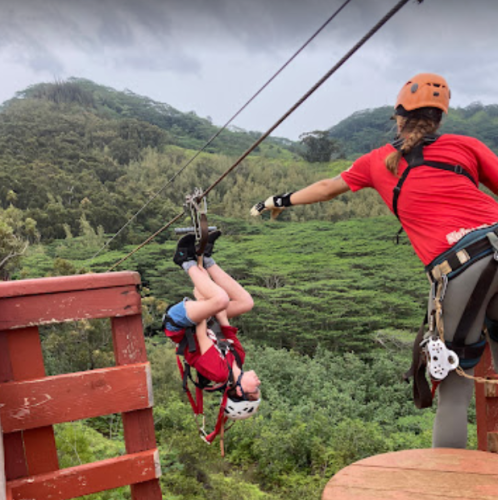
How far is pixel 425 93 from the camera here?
1742 millimetres

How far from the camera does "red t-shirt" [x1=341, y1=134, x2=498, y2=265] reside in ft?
5.57

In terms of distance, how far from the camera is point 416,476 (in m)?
1.48

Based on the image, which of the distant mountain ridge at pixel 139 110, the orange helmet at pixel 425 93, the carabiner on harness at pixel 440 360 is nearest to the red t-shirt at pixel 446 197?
the orange helmet at pixel 425 93

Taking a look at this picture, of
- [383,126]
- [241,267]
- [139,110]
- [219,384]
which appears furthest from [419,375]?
[383,126]

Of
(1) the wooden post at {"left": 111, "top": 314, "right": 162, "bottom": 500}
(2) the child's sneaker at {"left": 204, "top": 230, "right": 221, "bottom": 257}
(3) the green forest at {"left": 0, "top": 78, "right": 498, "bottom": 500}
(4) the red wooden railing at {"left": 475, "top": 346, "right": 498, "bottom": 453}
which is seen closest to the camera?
(1) the wooden post at {"left": 111, "top": 314, "right": 162, "bottom": 500}

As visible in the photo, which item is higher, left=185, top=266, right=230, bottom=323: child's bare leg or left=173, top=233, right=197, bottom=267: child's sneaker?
left=173, top=233, right=197, bottom=267: child's sneaker

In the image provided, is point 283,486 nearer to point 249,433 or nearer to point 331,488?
point 249,433

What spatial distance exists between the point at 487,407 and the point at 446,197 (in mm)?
1100

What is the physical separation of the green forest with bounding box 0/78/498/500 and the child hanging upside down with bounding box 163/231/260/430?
1.25m

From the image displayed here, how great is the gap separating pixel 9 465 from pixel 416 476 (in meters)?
1.19

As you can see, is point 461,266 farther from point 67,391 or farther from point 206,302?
point 67,391

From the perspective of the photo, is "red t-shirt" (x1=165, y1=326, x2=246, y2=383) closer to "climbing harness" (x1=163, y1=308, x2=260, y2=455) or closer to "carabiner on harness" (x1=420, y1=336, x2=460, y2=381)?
"climbing harness" (x1=163, y1=308, x2=260, y2=455)

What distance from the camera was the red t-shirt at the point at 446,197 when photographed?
1.70 metres

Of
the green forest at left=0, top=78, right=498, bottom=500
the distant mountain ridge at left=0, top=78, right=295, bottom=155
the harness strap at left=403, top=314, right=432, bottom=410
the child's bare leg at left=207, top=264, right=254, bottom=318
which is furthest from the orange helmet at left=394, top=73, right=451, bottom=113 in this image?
the distant mountain ridge at left=0, top=78, right=295, bottom=155
